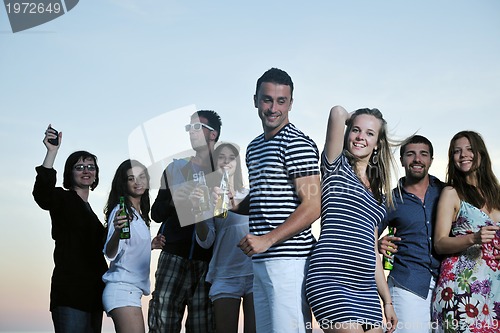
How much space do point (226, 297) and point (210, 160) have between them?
3.87 feet

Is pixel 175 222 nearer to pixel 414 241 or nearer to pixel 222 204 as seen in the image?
pixel 222 204

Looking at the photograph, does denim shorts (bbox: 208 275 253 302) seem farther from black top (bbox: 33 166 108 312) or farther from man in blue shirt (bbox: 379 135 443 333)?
man in blue shirt (bbox: 379 135 443 333)

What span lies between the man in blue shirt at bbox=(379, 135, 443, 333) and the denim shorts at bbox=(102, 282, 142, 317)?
190 cm

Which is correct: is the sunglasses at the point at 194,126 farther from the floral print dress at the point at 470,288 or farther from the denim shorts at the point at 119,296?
the floral print dress at the point at 470,288

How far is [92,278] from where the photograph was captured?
5.34m

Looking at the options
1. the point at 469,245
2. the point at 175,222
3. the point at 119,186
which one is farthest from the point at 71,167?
the point at 469,245

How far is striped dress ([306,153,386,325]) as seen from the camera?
11.9ft

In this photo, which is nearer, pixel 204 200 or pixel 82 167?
pixel 204 200

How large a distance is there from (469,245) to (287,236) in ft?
5.99

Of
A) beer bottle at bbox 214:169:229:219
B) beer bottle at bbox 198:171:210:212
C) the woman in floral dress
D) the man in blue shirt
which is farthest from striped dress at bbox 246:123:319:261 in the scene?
the woman in floral dress

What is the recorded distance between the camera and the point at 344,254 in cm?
371

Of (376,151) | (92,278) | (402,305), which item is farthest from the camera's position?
(92,278)

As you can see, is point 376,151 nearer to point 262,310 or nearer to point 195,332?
point 262,310

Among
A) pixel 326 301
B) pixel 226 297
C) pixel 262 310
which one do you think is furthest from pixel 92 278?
pixel 326 301
